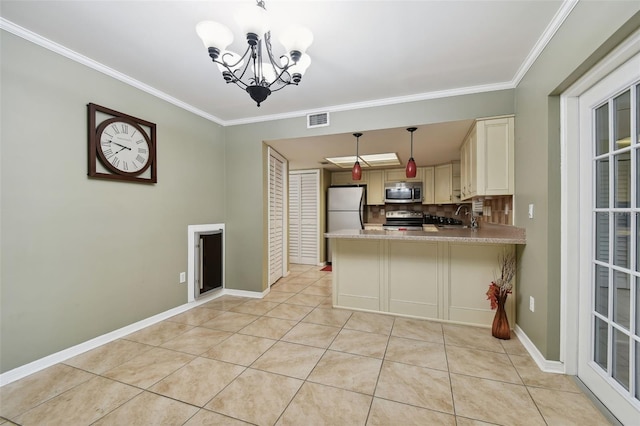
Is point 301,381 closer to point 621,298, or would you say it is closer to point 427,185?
point 621,298

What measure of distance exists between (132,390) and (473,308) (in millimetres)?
2890

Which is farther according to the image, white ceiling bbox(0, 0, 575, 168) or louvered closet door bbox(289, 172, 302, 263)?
louvered closet door bbox(289, 172, 302, 263)

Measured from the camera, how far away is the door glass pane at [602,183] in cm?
150

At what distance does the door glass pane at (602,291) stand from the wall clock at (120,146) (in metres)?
3.62

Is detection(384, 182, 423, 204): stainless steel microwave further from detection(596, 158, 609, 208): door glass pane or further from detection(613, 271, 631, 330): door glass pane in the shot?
detection(613, 271, 631, 330): door glass pane

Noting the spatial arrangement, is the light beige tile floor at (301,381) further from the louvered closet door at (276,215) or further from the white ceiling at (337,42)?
the white ceiling at (337,42)

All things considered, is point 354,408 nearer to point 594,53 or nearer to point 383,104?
point 594,53

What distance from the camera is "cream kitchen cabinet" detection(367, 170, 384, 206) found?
5648mm

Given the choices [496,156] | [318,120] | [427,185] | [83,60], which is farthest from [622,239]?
[427,185]

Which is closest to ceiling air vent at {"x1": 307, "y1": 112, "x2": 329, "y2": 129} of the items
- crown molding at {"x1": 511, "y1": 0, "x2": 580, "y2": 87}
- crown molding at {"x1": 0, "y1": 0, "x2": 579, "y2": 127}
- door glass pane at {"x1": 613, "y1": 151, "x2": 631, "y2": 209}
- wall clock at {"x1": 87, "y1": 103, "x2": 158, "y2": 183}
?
crown molding at {"x1": 0, "y1": 0, "x2": 579, "y2": 127}

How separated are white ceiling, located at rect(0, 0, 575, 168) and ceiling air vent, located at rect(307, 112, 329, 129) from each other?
0.67 ft

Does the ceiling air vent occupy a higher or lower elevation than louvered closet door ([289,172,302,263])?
higher

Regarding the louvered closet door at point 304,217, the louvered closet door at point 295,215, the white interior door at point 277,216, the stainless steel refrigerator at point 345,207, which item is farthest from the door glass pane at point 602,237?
the louvered closet door at point 295,215

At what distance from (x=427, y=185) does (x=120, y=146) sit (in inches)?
196
